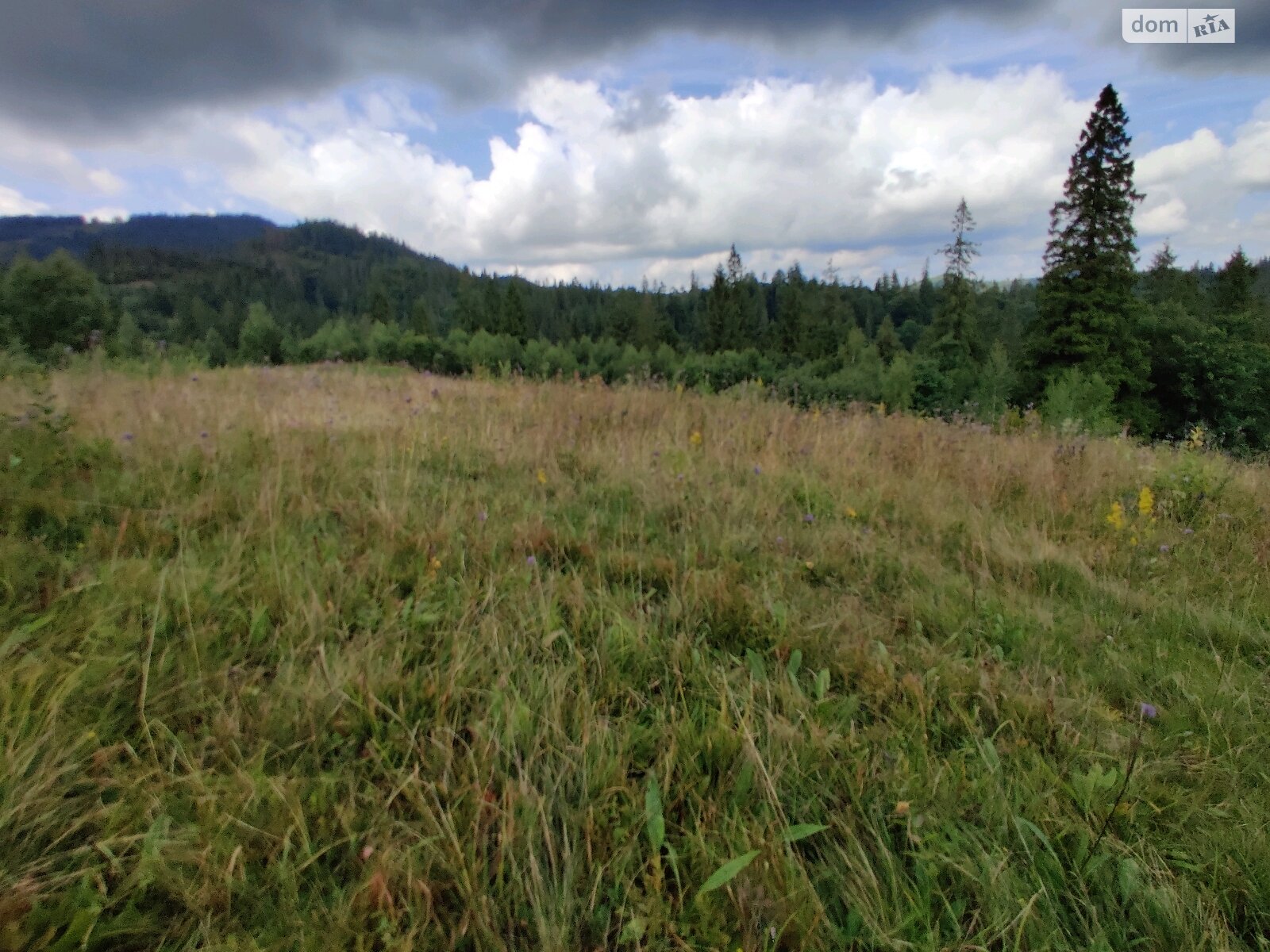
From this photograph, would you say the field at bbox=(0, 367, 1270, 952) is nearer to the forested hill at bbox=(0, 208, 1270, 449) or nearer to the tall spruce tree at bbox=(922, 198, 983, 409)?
the forested hill at bbox=(0, 208, 1270, 449)

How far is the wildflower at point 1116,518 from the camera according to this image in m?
3.51

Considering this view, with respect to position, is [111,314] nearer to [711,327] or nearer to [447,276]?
[711,327]

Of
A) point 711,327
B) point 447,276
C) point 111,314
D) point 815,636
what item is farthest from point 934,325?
point 447,276

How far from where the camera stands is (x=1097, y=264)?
27.5 metres

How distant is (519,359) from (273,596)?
157 feet

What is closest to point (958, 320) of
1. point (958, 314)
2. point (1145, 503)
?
point (958, 314)

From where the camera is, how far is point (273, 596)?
7.12ft

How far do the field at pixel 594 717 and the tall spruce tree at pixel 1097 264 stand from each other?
30974 mm

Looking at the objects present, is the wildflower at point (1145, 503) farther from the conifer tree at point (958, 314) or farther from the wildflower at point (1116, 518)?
the conifer tree at point (958, 314)

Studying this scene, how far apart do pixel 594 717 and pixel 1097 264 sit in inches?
1386

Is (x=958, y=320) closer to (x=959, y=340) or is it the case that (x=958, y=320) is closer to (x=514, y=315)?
(x=959, y=340)

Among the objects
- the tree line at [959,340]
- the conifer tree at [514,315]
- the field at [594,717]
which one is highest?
the conifer tree at [514,315]

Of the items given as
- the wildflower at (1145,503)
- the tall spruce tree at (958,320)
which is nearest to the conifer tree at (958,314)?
the tall spruce tree at (958,320)

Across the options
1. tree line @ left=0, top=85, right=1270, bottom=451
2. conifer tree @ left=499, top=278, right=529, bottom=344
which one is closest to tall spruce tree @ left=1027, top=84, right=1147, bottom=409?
tree line @ left=0, top=85, right=1270, bottom=451
